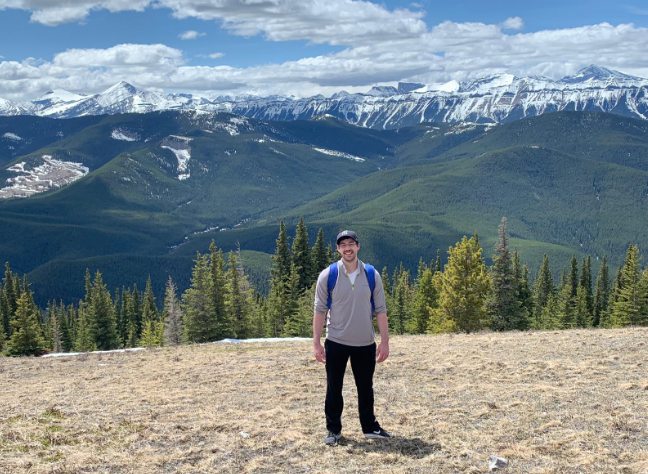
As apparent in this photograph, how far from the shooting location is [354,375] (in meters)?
11.6

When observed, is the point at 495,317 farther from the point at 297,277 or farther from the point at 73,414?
the point at 73,414

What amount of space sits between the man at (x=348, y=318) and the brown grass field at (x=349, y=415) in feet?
5.36

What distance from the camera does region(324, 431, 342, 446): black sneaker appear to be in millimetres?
11758

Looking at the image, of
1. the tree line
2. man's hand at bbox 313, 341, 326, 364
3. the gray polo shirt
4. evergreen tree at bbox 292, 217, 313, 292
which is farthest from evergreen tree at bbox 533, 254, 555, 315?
man's hand at bbox 313, 341, 326, 364

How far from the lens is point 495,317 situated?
46.3m

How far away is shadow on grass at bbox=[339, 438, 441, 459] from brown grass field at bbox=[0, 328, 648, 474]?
4 centimetres

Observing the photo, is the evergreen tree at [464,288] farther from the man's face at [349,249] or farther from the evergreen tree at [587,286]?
the evergreen tree at [587,286]

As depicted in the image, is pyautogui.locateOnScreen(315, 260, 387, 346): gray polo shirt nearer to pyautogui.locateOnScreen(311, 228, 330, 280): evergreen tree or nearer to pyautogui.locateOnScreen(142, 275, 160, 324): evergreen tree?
pyautogui.locateOnScreen(311, 228, 330, 280): evergreen tree

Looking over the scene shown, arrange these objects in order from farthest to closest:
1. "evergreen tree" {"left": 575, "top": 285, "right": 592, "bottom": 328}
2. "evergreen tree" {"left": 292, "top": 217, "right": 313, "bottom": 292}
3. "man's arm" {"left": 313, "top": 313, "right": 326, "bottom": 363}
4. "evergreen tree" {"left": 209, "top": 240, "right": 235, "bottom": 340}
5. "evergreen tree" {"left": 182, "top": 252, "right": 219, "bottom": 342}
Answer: "evergreen tree" {"left": 575, "top": 285, "right": 592, "bottom": 328}
"evergreen tree" {"left": 292, "top": 217, "right": 313, "bottom": 292}
"evergreen tree" {"left": 209, "top": 240, "right": 235, "bottom": 340}
"evergreen tree" {"left": 182, "top": 252, "right": 219, "bottom": 342}
"man's arm" {"left": 313, "top": 313, "right": 326, "bottom": 363}

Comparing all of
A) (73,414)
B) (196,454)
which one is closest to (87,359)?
(73,414)

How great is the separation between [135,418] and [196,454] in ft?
11.8

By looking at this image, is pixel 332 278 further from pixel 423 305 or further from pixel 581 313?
pixel 581 313

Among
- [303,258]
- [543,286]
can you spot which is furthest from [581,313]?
[303,258]

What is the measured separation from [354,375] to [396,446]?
1.70 m
